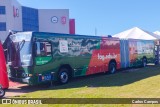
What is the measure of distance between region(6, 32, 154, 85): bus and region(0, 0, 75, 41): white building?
48.4 meters

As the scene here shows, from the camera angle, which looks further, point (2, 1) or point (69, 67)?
point (2, 1)

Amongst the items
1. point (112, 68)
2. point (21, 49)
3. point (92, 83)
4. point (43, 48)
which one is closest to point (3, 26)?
point (112, 68)

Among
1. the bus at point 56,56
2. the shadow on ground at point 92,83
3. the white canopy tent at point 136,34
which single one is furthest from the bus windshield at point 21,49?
the white canopy tent at point 136,34

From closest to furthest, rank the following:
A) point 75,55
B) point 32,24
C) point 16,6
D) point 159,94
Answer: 1. point 159,94
2. point 75,55
3. point 16,6
4. point 32,24

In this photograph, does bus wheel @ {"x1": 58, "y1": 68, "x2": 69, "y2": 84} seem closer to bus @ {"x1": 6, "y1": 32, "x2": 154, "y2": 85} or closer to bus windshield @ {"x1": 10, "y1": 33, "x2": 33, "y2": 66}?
bus @ {"x1": 6, "y1": 32, "x2": 154, "y2": 85}

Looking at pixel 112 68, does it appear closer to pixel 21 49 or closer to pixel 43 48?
pixel 43 48

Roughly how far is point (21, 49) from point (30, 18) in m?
64.6

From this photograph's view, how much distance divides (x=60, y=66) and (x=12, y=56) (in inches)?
97.7

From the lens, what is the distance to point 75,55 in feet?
51.8

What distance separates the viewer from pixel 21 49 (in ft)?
44.0

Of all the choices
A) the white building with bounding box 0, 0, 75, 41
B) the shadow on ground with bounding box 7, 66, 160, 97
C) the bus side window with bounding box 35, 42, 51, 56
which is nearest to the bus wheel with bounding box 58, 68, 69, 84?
the shadow on ground with bounding box 7, 66, 160, 97

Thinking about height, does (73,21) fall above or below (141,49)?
above

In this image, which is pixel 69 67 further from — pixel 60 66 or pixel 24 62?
pixel 24 62

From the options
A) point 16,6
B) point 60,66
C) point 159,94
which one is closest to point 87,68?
point 60,66
